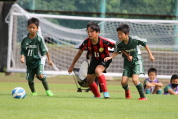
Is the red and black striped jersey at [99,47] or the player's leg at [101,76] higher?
the red and black striped jersey at [99,47]

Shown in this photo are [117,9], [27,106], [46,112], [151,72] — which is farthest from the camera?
[117,9]

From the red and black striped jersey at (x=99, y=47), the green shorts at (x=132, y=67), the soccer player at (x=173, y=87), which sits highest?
the red and black striped jersey at (x=99, y=47)

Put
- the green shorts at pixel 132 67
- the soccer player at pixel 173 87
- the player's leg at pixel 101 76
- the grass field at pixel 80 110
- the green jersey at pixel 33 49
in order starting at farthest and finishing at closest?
the soccer player at pixel 173 87 < the green jersey at pixel 33 49 < the green shorts at pixel 132 67 < the player's leg at pixel 101 76 < the grass field at pixel 80 110

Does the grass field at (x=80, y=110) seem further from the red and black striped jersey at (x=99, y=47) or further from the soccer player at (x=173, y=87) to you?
the soccer player at (x=173, y=87)

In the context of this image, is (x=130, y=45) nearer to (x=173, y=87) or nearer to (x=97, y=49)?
(x=97, y=49)

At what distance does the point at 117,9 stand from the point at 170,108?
38.5 feet

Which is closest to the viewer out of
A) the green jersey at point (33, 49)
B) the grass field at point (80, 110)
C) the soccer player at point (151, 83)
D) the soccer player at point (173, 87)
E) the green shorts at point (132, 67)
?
the grass field at point (80, 110)

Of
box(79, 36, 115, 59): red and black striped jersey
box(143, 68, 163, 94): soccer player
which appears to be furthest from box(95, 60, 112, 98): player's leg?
box(143, 68, 163, 94): soccer player

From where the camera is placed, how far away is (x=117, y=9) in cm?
1908

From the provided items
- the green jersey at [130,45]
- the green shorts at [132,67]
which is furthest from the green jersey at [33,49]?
the green shorts at [132,67]

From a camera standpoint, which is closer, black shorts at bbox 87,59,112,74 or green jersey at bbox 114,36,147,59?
green jersey at bbox 114,36,147,59

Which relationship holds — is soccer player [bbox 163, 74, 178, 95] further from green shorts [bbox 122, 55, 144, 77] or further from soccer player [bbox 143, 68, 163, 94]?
green shorts [bbox 122, 55, 144, 77]

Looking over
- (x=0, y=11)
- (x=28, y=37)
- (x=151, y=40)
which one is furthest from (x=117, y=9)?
(x=28, y=37)

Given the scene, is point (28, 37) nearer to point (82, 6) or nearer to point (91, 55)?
point (91, 55)
